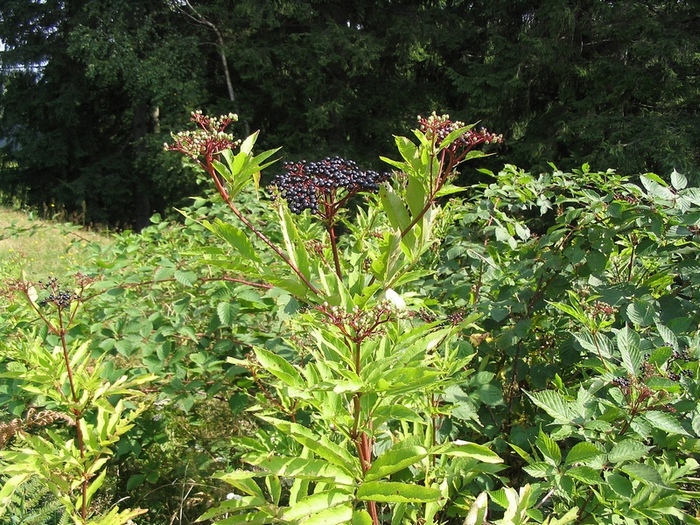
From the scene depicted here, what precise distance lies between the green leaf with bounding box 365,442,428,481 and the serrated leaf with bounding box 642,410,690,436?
0.59m

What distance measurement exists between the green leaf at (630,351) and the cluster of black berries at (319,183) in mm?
737

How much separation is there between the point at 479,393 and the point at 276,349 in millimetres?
692

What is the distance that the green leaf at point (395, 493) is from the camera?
1.04 meters

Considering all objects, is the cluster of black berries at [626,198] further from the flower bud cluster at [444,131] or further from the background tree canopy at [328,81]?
the background tree canopy at [328,81]

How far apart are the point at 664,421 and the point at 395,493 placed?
26.7 inches

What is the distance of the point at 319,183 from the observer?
1.35 m

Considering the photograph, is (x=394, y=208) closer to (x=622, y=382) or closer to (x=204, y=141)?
(x=204, y=141)

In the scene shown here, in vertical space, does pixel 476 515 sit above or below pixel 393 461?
below

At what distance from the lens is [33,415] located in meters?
2.21

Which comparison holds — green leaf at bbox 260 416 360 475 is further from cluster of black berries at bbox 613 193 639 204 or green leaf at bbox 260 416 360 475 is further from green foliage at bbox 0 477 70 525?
cluster of black berries at bbox 613 193 639 204

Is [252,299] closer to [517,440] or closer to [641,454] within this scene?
[517,440]

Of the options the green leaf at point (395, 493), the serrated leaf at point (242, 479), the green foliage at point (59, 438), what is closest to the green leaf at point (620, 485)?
the green leaf at point (395, 493)

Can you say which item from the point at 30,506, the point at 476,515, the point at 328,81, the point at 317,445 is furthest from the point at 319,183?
the point at 328,81

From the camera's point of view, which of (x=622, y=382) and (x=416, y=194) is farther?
(x=622, y=382)
